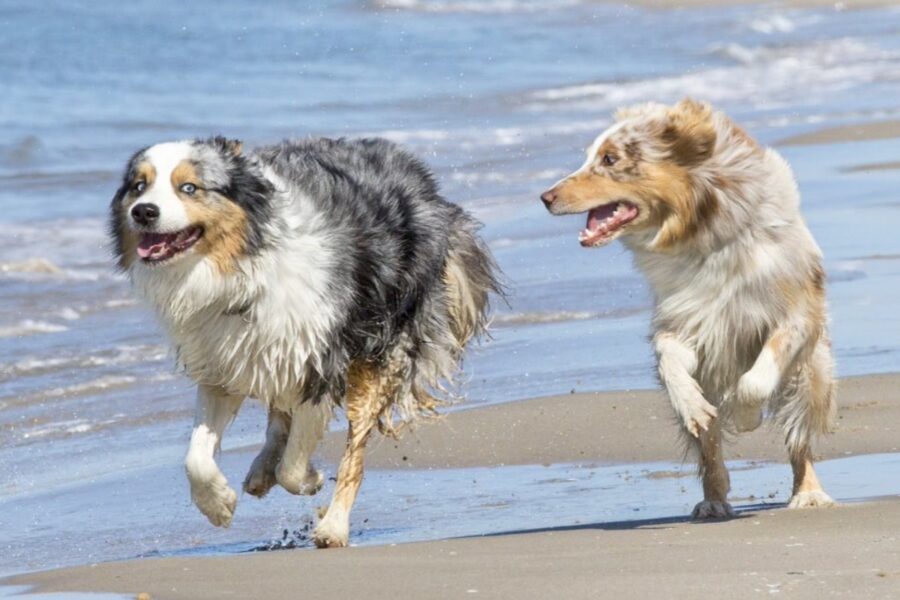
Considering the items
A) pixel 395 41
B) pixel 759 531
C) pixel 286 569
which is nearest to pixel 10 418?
pixel 286 569

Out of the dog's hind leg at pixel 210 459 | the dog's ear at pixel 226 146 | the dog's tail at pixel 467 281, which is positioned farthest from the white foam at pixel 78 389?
the dog's ear at pixel 226 146

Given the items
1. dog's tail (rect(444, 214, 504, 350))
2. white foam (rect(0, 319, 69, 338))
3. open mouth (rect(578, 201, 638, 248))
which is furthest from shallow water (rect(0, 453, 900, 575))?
white foam (rect(0, 319, 69, 338))

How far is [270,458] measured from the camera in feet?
22.2

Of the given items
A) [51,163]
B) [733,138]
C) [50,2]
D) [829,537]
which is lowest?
[50,2]

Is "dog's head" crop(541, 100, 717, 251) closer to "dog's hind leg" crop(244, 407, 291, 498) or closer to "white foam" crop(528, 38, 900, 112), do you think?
"dog's hind leg" crop(244, 407, 291, 498)

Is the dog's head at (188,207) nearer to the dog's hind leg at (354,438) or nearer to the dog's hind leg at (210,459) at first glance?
the dog's hind leg at (210,459)

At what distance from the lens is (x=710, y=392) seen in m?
6.32

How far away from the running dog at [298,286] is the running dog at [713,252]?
28.9 inches

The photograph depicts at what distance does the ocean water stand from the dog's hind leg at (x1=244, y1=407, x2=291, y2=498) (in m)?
0.16

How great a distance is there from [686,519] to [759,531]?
1.69 ft

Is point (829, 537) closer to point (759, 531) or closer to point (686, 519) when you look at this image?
point (759, 531)

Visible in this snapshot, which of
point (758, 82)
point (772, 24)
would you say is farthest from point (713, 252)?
point (772, 24)

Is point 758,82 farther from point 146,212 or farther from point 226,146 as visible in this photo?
point 146,212

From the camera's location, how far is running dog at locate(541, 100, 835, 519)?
6.04m
